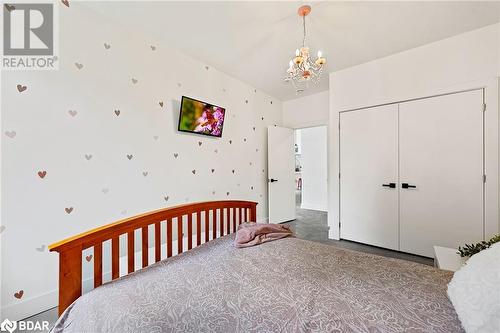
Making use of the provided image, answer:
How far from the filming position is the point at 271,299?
3.00ft

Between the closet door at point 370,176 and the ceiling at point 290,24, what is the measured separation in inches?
33.5

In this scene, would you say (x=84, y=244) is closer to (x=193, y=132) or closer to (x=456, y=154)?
(x=193, y=132)

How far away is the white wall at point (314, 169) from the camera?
18.1 feet

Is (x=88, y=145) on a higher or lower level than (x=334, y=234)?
higher

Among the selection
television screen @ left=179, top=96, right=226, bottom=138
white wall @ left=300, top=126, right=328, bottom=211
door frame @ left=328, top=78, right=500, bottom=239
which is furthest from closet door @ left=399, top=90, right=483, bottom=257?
white wall @ left=300, top=126, right=328, bottom=211

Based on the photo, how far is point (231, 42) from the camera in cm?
249

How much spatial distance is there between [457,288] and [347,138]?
8.54ft

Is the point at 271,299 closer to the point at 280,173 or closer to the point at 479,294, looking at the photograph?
the point at 479,294

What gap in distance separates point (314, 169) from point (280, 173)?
74.1 inches

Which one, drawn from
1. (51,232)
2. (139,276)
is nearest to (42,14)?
(51,232)

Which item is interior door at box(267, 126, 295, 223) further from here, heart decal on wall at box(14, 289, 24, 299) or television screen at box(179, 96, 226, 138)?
heart decal on wall at box(14, 289, 24, 299)

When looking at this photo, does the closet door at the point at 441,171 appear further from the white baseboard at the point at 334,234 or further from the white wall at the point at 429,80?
the white baseboard at the point at 334,234

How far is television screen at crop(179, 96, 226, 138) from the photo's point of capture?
8.65ft

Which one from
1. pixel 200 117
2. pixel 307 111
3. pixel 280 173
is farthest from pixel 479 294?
pixel 307 111
